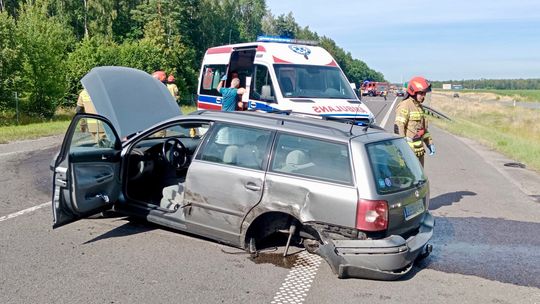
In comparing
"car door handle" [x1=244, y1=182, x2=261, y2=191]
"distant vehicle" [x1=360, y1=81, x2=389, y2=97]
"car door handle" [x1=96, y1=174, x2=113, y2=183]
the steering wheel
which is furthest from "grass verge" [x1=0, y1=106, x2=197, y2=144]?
"distant vehicle" [x1=360, y1=81, x2=389, y2=97]

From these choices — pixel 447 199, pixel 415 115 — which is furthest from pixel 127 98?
pixel 447 199

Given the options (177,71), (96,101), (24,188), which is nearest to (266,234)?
(96,101)

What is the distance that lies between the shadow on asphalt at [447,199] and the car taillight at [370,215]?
3446mm

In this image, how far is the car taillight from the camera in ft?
14.4

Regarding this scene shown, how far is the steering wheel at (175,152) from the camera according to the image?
629 cm

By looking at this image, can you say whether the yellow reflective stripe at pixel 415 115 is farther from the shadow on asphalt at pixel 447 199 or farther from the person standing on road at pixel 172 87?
the person standing on road at pixel 172 87

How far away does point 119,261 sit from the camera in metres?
4.78

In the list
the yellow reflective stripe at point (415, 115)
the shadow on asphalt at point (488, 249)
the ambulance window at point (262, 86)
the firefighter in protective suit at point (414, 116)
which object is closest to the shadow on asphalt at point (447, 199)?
the shadow on asphalt at point (488, 249)

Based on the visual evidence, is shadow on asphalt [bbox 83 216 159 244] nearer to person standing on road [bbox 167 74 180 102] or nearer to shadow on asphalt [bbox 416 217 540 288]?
shadow on asphalt [bbox 416 217 540 288]

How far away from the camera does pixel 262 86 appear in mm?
10648

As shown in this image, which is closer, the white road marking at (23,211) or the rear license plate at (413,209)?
the rear license plate at (413,209)

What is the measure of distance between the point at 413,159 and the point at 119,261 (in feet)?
10.3

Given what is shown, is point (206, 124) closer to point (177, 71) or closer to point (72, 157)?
point (72, 157)

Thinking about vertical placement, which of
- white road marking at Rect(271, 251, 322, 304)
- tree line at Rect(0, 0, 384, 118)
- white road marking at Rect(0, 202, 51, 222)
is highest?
tree line at Rect(0, 0, 384, 118)
